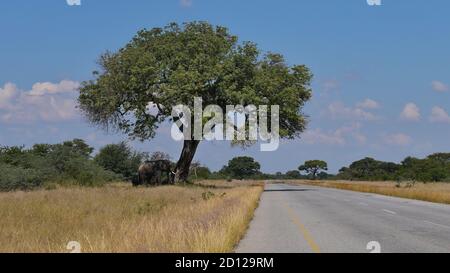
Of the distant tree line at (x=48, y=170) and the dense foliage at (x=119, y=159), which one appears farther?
the dense foliage at (x=119, y=159)

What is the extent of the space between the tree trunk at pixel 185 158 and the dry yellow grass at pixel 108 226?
22.9 meters

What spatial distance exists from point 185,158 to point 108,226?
35.7 meters

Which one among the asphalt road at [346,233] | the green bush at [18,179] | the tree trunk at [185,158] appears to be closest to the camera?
the asphalt road at [346,233]

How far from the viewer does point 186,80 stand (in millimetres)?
45500

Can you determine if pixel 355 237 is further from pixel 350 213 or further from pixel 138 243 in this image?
pixel 350 213

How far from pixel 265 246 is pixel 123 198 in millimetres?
17004

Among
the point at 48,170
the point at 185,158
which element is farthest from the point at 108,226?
the point at 185,158

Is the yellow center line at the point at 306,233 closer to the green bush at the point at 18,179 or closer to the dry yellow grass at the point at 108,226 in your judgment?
the dry yellow grass at the point at 108,226

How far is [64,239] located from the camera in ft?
48.9

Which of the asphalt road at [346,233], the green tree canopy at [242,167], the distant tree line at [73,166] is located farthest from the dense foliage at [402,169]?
the asphalt road at [346,233]

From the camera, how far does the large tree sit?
46.8 metres

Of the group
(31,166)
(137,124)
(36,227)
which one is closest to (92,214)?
(36,227)

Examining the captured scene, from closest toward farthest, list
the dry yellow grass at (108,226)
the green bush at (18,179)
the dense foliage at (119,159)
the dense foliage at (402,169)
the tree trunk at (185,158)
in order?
the dry yellow grass at (108,226), the green bush at (18,179), the tree trunk at (185,158), the dense foliage at (119,159), the dense foliage at (402,169)

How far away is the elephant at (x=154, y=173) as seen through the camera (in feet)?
172
